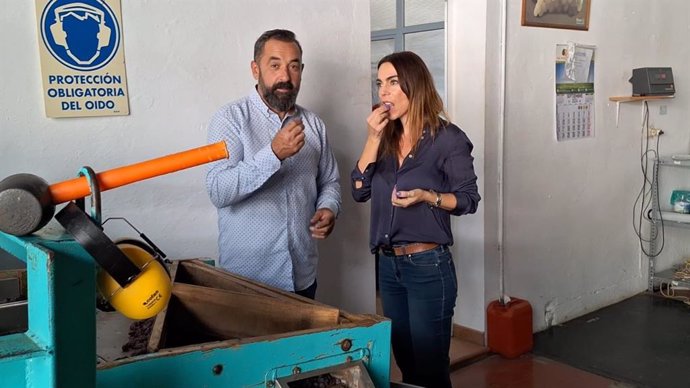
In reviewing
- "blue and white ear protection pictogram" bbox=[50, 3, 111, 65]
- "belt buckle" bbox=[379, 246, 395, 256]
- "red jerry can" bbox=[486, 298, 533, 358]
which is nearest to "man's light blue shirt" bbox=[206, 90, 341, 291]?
"belt buckle" bbox=[379, 246, 395, 256]

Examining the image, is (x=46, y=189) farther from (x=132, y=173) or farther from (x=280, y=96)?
(x=280, y=96)

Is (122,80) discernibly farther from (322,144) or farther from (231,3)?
(322,144)

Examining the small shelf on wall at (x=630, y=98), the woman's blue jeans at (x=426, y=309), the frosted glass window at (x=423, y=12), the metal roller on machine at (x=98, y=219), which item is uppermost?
the frosted glass window at (x=423, y=12)

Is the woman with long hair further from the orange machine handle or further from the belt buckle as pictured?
the orange machine handle

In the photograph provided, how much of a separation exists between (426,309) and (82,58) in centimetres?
135

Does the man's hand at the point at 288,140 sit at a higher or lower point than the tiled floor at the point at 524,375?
higher

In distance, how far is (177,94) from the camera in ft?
7.32

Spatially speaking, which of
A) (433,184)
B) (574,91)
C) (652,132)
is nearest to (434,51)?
(574,91)

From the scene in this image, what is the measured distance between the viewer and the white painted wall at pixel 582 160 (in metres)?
3.41

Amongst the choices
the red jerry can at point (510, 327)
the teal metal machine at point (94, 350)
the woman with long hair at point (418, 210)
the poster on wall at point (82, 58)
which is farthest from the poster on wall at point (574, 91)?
the teal metal machine at point (94, 350)

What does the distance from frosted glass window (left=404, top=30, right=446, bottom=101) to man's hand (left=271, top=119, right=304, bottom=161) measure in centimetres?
202

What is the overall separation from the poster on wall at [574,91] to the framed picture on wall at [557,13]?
0.12m

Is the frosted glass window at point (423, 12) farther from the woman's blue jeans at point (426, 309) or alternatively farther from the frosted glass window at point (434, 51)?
the woman's blue jeans at point (426, 309)

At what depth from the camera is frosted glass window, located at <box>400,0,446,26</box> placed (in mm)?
3928
